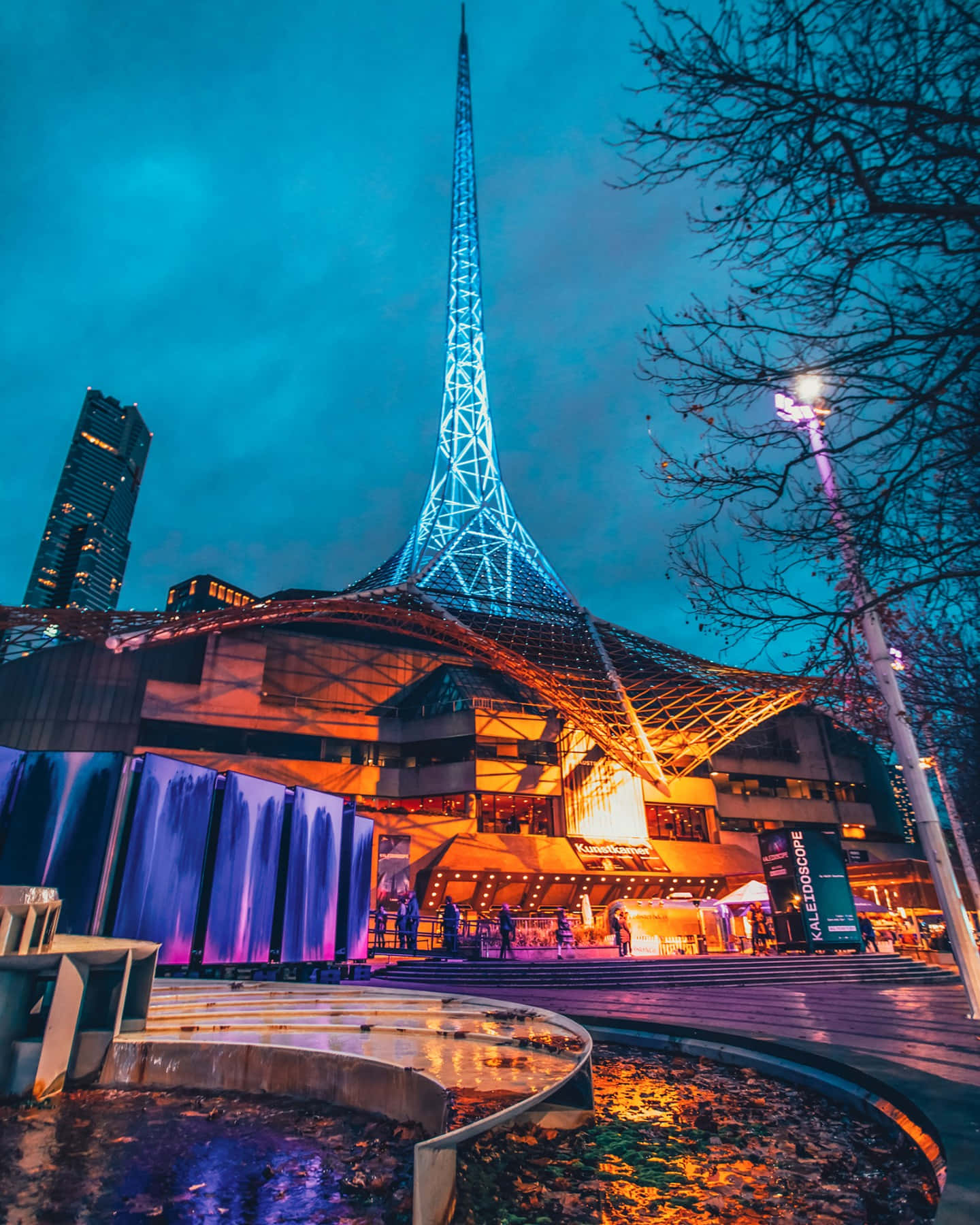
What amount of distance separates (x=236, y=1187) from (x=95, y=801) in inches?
280

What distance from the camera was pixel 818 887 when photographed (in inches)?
790

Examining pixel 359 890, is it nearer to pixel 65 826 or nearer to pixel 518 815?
pixel 65 826

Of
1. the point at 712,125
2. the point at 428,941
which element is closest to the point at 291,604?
the point at 428,941

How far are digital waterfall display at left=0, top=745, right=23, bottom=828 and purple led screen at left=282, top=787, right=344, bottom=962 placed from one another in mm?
4320

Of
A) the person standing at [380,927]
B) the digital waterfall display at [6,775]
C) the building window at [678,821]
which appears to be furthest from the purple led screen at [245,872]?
the building window at [678,821]

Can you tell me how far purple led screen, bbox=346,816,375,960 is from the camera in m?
13.6

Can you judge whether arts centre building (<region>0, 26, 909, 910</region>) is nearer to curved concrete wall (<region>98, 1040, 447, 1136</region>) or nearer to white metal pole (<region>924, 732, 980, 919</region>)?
white metal pole (<region>924, 732, 980, 919</region>)

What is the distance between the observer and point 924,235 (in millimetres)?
4480

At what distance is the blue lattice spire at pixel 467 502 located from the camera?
43875mm

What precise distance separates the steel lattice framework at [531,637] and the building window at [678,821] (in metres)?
4.50

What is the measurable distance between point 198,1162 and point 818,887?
67.8 ft

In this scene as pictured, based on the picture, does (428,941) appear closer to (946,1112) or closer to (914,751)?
(914,751)

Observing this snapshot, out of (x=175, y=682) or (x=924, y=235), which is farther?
(x=175, y=682)

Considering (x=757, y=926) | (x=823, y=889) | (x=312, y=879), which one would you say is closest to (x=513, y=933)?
(x=757, y=926)
